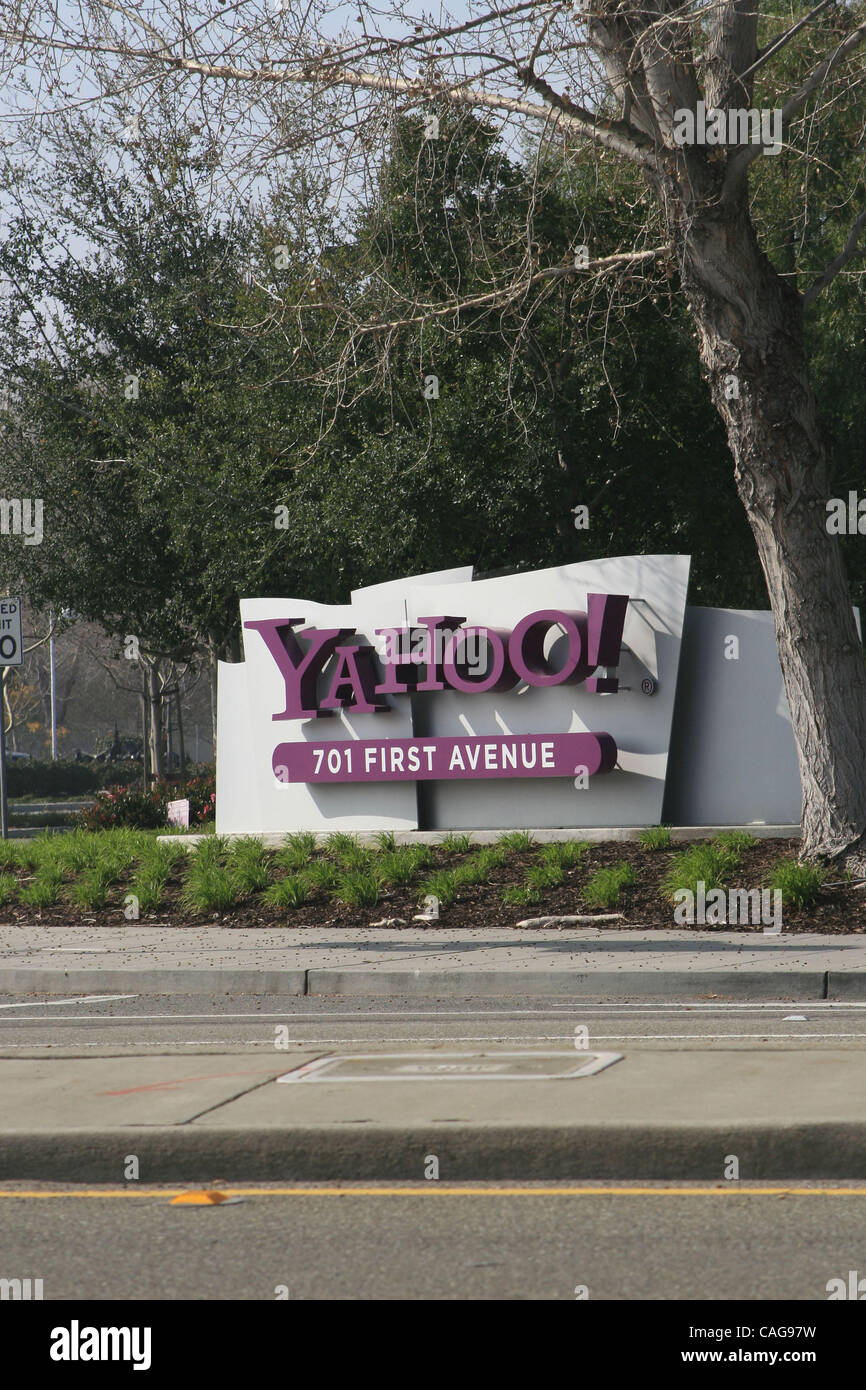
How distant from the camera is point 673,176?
522 inches

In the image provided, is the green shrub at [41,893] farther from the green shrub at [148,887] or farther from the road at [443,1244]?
the road at [443,1244]

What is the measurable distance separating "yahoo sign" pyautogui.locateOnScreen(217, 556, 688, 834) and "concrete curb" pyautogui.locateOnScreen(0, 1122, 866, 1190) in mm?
11084

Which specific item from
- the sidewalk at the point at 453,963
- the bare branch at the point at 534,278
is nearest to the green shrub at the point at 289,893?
the sidewalk at the point at 453,963

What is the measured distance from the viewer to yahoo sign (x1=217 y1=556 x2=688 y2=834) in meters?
16.5

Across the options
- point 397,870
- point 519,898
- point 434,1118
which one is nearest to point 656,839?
point 519,898

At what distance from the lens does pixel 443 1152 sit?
5426 mm

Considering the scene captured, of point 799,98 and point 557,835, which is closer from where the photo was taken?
point 799,98

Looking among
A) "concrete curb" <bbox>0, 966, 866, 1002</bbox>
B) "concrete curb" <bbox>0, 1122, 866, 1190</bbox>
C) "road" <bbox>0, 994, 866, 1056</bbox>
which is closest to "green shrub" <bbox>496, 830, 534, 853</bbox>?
"concrete curb" <bbox>0, 966, 866, 1002</bbox>

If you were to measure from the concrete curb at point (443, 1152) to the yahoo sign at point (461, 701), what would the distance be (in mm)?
11084

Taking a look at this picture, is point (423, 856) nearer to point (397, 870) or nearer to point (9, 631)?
point (397, 870)

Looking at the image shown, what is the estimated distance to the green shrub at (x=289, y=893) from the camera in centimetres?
1461

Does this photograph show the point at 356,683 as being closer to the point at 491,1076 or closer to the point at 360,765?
the point at 360,765

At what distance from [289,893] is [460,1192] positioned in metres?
9.47
